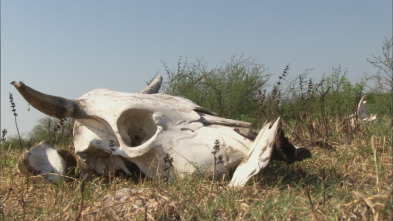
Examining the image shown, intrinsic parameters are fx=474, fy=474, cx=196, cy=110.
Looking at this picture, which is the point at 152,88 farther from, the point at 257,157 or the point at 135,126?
the point at 257,157

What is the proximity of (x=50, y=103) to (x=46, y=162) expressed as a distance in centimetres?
48

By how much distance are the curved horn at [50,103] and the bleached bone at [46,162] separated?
1.01 feet

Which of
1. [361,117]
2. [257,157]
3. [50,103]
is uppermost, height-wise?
[361,117]

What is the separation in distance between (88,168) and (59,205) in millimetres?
943

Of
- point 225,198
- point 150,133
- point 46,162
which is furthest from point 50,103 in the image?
point 225,198

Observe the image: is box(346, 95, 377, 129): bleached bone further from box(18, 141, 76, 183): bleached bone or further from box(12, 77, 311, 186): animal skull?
box(18, 141, 76, 183): bleached bone

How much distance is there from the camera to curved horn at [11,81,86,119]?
3.64 metres

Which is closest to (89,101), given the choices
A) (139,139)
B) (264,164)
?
(139,139)

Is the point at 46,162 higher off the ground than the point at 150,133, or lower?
lower

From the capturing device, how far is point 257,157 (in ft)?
9.91

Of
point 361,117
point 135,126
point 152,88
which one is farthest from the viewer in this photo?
point 361,117

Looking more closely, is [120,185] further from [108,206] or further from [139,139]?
[108,206]

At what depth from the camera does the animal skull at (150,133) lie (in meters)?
3.43

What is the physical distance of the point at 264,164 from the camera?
2906mm
